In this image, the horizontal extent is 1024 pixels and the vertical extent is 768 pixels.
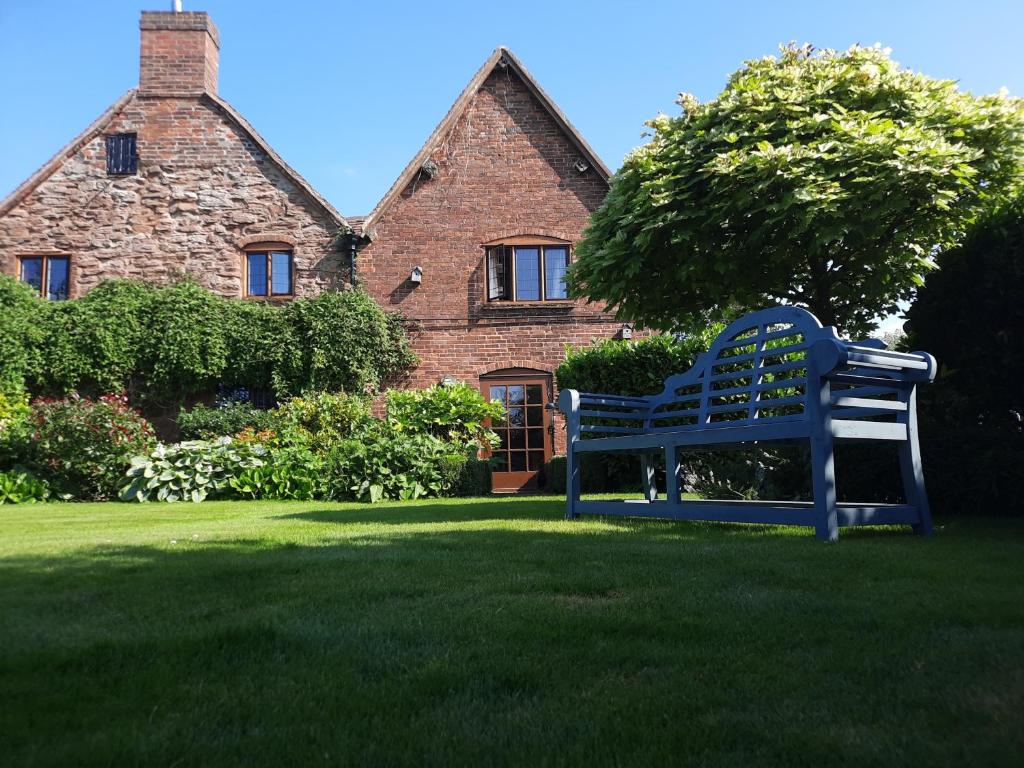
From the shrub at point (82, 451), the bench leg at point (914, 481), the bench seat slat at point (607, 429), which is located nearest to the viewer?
the bench leg at point (914, 481)

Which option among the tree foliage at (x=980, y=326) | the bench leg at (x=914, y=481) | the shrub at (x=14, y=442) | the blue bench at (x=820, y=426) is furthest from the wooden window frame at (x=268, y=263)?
the bench leg at (x=914, y=481)

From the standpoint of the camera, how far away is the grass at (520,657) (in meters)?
1.43

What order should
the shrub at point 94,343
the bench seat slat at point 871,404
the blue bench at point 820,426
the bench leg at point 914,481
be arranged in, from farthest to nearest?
the shrub at point 94,343 < the bench leg at point 914,481 < the bench seat slat at point 871,404 < the blue bench at point 820,426

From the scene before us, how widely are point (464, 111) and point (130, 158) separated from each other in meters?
7.23

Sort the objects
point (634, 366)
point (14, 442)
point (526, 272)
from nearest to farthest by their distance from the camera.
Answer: point (14, 442)
point (634, 366)
point (526, 272)

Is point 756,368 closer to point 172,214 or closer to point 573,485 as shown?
point 573,485

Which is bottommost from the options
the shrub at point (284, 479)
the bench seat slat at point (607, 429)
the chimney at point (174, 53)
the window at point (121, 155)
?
the shrub at point (284, 479)

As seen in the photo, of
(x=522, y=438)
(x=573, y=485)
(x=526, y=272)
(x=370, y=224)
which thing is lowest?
(x=573, y=485)

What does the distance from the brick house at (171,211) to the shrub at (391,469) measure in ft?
21.7

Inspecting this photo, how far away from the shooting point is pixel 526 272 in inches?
647

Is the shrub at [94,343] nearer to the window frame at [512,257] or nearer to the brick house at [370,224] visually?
the brick house at [370,224]

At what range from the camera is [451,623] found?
2.33 m

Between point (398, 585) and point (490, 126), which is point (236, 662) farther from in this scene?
point (490, 126)

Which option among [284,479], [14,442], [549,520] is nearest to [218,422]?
[14,442]
